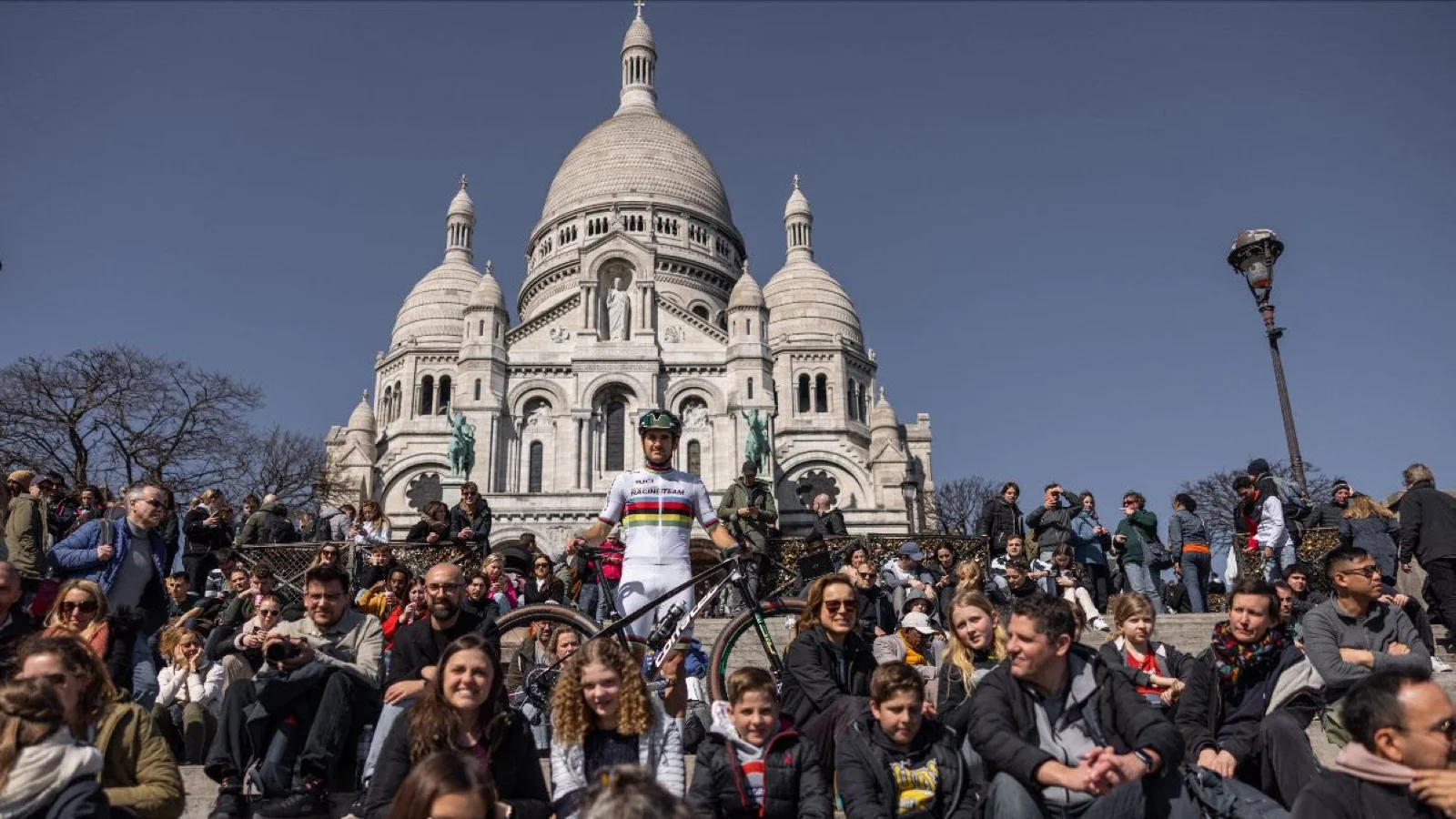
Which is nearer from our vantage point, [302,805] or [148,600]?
[302,805]

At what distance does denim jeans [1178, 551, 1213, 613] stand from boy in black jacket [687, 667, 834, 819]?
28.5 feet

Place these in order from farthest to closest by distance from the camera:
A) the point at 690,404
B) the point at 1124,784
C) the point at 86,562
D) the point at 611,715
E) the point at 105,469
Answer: the point at 690,404 → the point at 105,469 → the point at 86,562 → the point at 611,715 → the point at 1124,784

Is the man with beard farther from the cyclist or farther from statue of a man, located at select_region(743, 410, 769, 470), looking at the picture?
statue of a man, located at select_region(743, 410, 769, 470)

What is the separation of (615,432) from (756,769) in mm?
33389

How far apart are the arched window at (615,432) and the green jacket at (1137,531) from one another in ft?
85.1

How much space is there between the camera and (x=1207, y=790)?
5070mm

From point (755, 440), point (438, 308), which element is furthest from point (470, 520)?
point (438, 308)

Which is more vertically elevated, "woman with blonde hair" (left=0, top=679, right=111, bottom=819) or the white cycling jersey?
the white cycling jersey

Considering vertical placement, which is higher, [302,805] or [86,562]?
[86,562]

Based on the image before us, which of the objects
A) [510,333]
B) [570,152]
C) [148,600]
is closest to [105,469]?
[510,333]

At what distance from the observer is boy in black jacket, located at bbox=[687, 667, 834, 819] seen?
5.11m

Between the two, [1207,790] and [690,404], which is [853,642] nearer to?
[1207,790]

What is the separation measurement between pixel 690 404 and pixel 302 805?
34.1m

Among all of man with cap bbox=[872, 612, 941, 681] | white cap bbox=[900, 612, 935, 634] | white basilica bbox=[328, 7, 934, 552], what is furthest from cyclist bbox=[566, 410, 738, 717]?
white basilica bbox=[328, 7, 934, 552]
